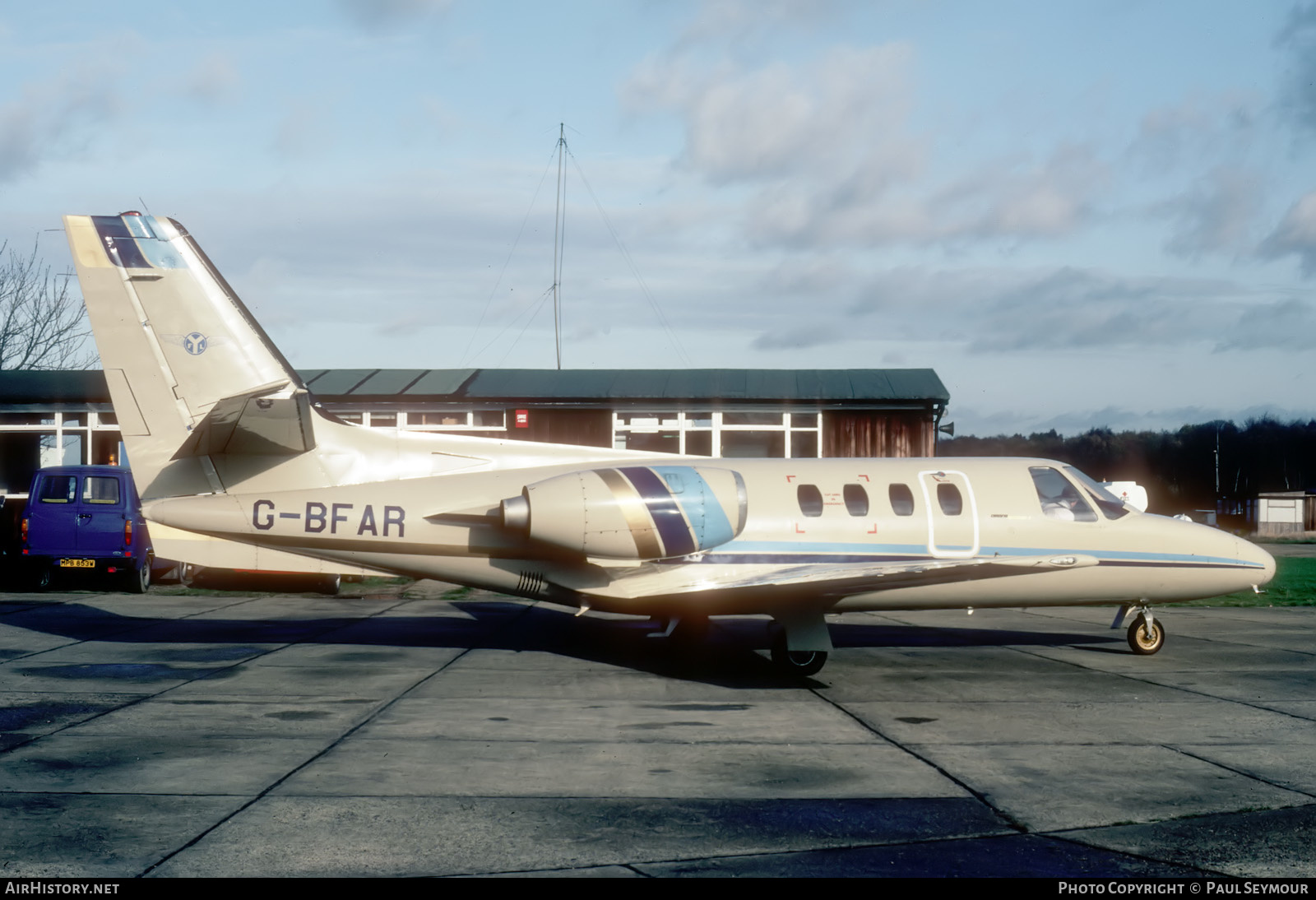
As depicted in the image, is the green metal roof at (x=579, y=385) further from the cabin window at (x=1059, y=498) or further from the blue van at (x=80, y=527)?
the cabin window at (x=1059, y=498)

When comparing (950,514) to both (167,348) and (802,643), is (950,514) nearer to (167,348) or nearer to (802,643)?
(802,643)

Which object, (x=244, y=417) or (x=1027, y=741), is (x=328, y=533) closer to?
(x=244, y=417)

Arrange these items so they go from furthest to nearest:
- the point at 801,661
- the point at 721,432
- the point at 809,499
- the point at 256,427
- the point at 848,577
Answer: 1. the point at 721,432
2. the point at 809,499
3. the point at 801,661
4. the point at 256,427
5. the point at 848,577

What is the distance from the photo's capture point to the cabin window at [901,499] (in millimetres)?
13430

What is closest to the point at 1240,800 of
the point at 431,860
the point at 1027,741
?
the point at 1027,741

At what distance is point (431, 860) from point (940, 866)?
2975 mm

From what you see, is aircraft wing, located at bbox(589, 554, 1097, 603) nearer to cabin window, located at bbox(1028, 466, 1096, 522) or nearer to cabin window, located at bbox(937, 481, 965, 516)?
cabin window, located at bbox(937, 481, 965, 516)

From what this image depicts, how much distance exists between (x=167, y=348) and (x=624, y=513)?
222 inches

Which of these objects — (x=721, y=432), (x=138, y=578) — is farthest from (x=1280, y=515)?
(x=138, y=578)

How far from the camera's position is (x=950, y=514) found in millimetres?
13547

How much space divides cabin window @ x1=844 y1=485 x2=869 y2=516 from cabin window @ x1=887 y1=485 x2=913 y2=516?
13.3 inches

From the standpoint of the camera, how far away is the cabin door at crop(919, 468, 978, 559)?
44.0 feet

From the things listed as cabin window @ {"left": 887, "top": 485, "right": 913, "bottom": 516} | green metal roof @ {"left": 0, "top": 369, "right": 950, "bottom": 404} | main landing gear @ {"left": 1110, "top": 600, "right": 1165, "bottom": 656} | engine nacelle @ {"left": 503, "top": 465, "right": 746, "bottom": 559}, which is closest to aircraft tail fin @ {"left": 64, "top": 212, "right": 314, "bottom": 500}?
engine nacelle @ {"left": 503, "top": 465, "right": 746, "bottom": 559}

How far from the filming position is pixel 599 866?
19.9 feet
